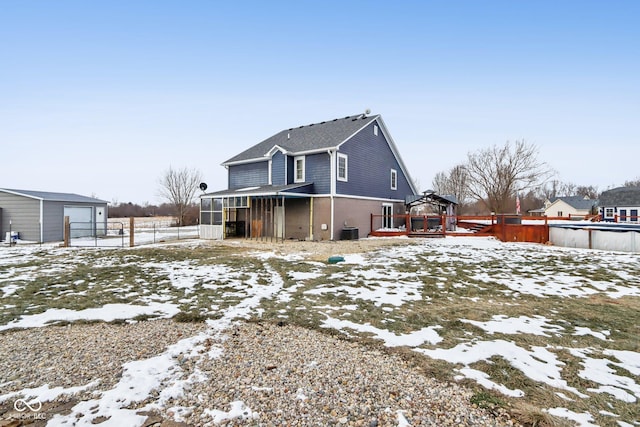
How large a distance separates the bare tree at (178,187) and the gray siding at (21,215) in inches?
962

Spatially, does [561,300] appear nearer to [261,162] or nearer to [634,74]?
[261,162]

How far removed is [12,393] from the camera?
2709mm

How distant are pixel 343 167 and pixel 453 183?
36.7 metres

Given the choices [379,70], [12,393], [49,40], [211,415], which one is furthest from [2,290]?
[379,70]

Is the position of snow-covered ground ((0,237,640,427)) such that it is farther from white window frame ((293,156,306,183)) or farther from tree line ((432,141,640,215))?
tree line ((432,141,640,215))

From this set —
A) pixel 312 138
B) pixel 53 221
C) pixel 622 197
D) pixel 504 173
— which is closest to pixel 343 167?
pixel 312 138

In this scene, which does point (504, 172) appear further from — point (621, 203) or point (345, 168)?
point (345, 168)

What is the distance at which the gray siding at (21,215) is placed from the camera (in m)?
17.7

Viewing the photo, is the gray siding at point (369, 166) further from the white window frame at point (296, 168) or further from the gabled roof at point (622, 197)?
the gabled roof at point (622, 197)

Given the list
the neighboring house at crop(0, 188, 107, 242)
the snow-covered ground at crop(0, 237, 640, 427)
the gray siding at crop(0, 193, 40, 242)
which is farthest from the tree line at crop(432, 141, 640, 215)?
the gray siding at crop(0, 193, 40, 242)

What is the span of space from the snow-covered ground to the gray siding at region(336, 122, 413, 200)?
295 inches

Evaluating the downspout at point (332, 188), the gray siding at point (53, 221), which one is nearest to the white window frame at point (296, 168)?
the downspout at point (332, 188)

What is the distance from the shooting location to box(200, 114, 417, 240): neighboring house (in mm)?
17094

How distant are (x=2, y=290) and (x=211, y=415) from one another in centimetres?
744
